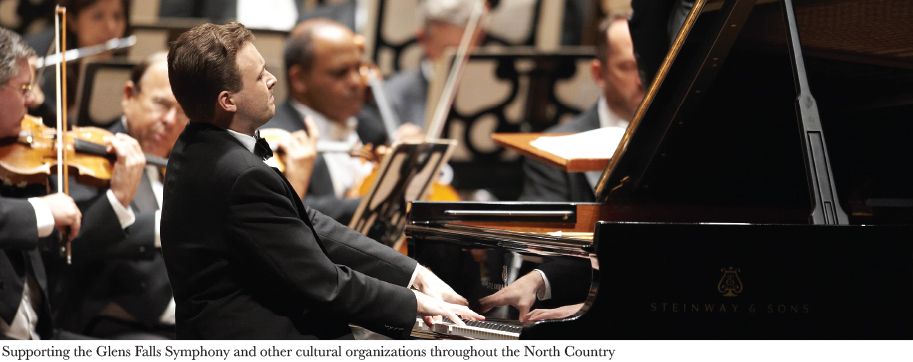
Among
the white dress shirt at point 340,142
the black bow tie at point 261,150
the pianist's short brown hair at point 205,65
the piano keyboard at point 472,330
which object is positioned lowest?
the piano keyboard at point 472,330

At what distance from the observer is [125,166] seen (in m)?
2.79

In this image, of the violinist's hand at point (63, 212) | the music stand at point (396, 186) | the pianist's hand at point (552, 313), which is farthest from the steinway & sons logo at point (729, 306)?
the violinist's hand at point (63, 212)

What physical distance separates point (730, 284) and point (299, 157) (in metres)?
1.98

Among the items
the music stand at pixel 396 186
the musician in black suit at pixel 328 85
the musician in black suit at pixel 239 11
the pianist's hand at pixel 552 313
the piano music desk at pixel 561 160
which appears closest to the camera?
the pianist's hand at pixel 552 313

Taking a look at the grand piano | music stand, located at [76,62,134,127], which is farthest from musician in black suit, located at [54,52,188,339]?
the grand piano

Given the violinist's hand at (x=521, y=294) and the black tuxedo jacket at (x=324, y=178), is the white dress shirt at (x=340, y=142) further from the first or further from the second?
the violinist's hand at (x=521, y=294)

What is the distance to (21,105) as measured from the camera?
2.54m

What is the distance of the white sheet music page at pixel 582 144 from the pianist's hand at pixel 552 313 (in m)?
0.66

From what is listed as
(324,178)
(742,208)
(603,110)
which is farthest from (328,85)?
(742,208)

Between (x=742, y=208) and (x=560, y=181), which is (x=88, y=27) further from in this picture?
(x=742, y=208)

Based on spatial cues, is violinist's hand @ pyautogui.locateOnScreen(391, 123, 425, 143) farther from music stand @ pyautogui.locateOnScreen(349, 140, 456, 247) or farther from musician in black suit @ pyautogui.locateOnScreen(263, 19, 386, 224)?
music stand @ pyautogui.locateOnScreen(349, 140, 456, 247)

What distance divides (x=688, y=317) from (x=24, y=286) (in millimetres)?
2051

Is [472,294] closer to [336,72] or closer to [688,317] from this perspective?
[688,317]

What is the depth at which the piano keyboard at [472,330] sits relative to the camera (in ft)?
5.72
